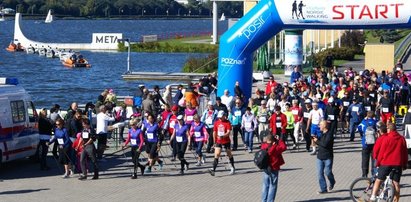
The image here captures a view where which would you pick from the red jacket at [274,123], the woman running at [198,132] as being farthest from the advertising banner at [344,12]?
the woman running at [198,132]

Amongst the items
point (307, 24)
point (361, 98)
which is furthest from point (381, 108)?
point (307, 24)

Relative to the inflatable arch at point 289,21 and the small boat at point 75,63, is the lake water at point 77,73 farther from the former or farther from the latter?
the inflatable arch at point 289,21

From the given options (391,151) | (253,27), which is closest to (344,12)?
(253,27)

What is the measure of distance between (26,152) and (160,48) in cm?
8285

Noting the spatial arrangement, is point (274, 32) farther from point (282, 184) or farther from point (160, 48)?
point (160, 48)

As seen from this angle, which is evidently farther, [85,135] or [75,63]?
[75,63]

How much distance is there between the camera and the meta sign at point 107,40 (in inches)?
4473

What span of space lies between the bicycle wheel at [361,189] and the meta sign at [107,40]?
96129 mm

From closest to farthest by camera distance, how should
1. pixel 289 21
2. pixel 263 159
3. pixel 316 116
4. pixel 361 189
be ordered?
pixel 263 159, pixel 361 189, pixel 316 116, pixel 289 21

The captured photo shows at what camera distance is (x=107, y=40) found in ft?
378

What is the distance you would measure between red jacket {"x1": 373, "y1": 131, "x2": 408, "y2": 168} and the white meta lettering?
440 inches

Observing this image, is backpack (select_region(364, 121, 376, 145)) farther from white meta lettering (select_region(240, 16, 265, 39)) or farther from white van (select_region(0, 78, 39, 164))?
white meta lettering (select_region(240, 16, 265, 39))

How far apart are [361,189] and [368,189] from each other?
0.69ft

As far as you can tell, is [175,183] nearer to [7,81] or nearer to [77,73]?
[7,81]
